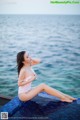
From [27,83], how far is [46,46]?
0.45 metres

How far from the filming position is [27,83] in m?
Answer: 2.95

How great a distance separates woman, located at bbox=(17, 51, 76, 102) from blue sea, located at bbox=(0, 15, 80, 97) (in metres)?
0.07

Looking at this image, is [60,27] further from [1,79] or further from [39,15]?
[1,79]

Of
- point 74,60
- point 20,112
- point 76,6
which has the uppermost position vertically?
point 76,6

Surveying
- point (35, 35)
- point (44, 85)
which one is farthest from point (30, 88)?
point (35, 35)

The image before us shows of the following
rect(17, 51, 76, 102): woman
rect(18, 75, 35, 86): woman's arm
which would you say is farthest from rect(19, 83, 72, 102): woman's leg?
rect(18, 75, 35, 86): woman's arm

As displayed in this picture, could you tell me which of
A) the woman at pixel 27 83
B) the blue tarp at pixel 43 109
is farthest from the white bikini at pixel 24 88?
the blue tarp at pixel 43 109

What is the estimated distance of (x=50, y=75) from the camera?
120 inches

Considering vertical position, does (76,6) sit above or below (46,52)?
above

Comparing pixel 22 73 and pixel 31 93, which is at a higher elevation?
pixel 22 73

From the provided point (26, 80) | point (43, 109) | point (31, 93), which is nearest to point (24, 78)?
point (26, 80)

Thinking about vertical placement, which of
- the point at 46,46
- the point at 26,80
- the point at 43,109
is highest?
the point at 46,46

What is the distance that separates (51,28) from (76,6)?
0.36m

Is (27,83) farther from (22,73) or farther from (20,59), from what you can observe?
(20,59)
